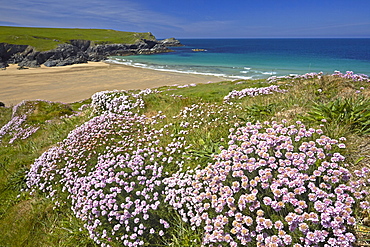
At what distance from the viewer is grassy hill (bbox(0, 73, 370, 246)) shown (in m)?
2.97

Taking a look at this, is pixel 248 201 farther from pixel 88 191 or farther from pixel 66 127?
pixel 66 127

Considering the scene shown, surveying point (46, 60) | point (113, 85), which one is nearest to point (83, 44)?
point (46, 60)

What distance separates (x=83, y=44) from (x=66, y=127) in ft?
363

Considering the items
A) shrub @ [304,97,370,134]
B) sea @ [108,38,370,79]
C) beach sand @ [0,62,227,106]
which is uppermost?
sea @ [108,38,370,79]

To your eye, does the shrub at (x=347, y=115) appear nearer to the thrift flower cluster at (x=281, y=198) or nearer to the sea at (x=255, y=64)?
the thrift flower cluster at (x=281, y=198)

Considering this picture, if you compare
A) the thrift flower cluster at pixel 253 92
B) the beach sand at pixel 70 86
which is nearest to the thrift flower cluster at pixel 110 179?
the thrift flower cluster at pixel 253 92

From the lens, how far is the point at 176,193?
13.2 ft

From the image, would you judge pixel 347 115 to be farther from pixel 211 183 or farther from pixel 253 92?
pixel 253 92

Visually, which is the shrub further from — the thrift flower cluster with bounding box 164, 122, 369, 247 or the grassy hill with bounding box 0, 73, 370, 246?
the thrift flower cluster with bounding box 164, 122, 369, 247

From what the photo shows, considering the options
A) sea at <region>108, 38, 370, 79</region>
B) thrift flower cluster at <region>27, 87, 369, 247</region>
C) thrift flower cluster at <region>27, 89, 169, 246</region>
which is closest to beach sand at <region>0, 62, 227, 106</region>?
sea at <region>108, 38, 370, 79</region>

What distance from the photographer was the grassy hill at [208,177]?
117 inches

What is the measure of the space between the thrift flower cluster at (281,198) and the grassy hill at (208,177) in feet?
0.06

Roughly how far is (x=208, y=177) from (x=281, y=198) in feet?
3.62

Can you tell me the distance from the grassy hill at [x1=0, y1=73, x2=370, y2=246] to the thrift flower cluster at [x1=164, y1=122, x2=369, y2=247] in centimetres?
2
